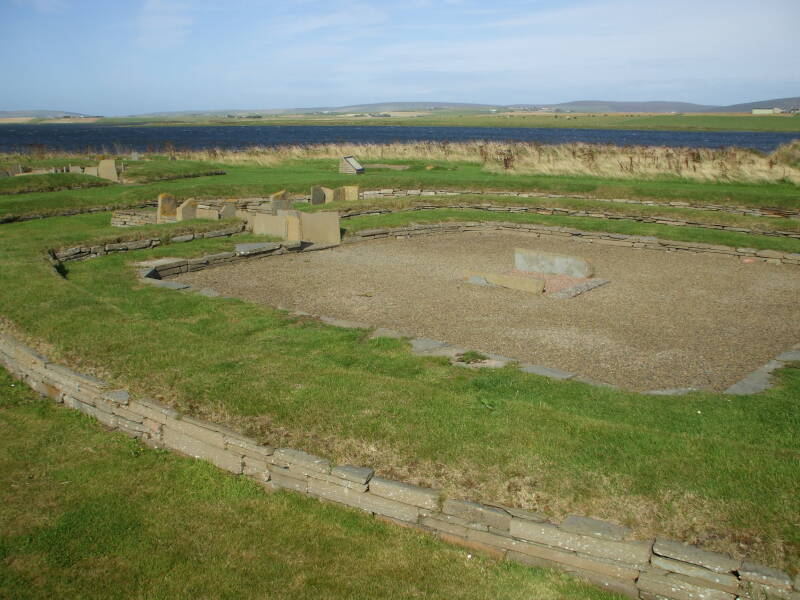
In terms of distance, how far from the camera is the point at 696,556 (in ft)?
13.2

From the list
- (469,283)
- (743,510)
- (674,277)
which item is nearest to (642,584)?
(743,510)

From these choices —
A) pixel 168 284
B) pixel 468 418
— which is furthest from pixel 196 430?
pixel 168 284

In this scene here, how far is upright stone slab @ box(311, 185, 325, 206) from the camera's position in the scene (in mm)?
18667

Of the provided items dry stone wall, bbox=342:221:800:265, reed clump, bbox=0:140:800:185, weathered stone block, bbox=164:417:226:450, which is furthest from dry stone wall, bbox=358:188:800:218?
weathered stone block, bbox=164:417:226:450

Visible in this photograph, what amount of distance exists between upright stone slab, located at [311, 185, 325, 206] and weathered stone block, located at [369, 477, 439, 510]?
14557 mm

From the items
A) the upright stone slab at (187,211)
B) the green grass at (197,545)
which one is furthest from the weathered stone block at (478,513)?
the upright stone slab at (187,211)

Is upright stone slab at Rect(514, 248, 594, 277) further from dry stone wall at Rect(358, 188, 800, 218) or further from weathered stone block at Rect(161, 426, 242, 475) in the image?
weathered stone block at Rect(161, 426, 242, 475)

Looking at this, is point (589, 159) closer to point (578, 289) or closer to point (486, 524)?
point (578, 289)

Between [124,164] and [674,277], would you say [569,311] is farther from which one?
[124,164]

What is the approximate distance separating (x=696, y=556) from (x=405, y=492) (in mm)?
1952

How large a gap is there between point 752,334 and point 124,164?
25436mm

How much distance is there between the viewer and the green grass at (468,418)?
456cm

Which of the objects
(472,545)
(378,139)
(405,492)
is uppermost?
(378,139)

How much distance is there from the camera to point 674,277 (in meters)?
12.8
